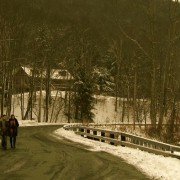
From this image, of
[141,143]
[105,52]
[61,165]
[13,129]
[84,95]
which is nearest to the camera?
[61,165]

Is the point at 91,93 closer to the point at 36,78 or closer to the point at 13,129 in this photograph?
the point at 36,78

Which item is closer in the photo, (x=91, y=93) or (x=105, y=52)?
(x=91, y=93)

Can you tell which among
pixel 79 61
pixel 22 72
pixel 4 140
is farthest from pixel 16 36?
pixel 4 140

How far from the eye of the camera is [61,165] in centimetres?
1722

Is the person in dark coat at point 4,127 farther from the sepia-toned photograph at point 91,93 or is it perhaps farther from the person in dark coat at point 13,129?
the person in dark coat at point 13,129

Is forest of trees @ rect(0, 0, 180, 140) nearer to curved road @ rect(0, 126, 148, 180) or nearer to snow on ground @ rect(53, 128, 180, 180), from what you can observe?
A: snow on ground @ rect(53, 128, 180, 180)

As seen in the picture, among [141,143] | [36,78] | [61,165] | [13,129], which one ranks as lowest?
[61,165]

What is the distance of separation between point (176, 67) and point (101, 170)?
83.4ft

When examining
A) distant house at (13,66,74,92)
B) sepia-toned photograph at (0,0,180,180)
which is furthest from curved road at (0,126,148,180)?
distant house at (13,66,74,92)

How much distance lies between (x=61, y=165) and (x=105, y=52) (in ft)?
246

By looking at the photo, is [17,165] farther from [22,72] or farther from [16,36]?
[22,72]

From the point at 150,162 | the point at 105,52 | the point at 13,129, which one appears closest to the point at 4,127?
the point at 13,129

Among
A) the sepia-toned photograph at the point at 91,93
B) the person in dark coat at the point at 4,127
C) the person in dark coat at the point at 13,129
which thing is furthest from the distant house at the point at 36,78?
the person in dark coat at the point at 13,129

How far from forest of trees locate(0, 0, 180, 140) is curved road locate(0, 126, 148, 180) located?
9982 mm
